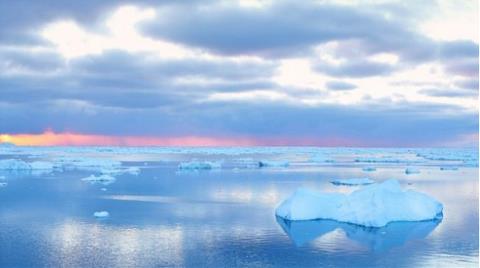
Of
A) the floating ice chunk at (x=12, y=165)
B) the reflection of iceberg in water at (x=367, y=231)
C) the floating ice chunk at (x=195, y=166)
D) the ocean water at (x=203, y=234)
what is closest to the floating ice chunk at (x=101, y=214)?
the ocean water at (x=203, y=234)

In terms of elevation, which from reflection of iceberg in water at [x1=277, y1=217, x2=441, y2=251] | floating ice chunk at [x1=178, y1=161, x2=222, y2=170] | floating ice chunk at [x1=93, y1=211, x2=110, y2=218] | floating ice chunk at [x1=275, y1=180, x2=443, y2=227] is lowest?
reflection of iceberg in water at [x1=277, y1=217, x2=441, y2=251]

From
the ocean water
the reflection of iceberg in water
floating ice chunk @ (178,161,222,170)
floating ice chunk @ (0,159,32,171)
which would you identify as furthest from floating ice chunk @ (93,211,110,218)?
floating ice chunk @ (178,161,222,170)

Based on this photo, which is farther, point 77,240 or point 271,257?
point 77,240

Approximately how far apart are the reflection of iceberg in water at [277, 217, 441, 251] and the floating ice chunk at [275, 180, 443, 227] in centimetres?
30

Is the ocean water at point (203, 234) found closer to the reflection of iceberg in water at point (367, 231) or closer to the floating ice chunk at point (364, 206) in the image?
the reflection of iceberg in water at point (367, 231)

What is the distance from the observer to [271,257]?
13.8 metres

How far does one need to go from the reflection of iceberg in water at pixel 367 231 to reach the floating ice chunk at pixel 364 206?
30cm

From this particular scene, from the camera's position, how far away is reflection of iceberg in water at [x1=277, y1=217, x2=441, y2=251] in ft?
52.5

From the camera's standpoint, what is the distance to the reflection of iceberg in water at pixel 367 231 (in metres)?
16.0

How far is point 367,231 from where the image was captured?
57.4 ft

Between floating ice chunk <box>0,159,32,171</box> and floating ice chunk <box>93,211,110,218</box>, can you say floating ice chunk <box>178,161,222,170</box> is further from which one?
floating ice chunk <box>93,211,110,218</box>

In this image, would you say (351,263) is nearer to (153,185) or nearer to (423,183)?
(153,185)

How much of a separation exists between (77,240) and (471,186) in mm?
24903

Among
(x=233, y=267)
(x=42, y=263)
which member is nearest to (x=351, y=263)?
(x=233, y=267)
